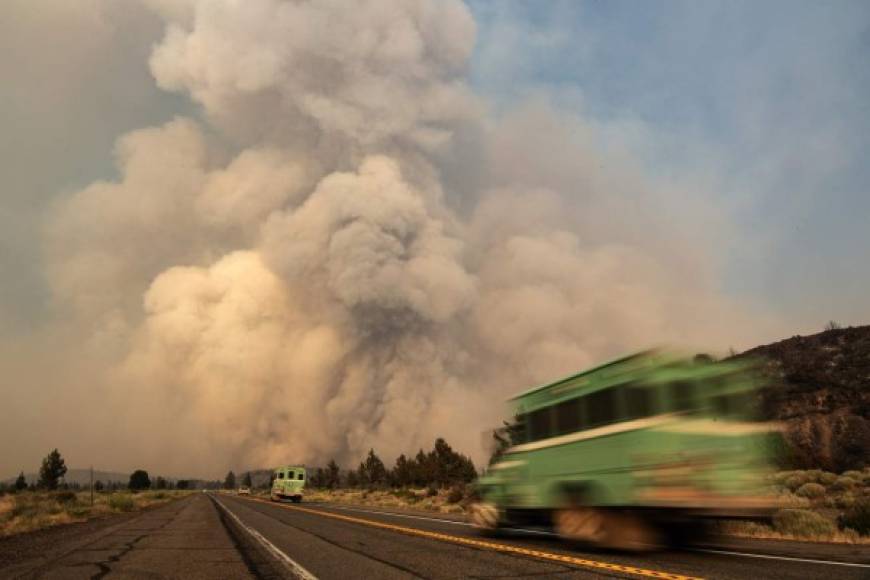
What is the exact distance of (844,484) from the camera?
22.6m

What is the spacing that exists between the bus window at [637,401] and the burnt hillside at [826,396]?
25.5m

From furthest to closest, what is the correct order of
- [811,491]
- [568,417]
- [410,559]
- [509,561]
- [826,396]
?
1. [826,396]
2. [811,491]
3. [568,417]
4. [410,559]
5. [509,561]

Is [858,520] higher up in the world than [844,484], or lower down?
lower down

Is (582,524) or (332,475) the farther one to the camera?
(332,475)

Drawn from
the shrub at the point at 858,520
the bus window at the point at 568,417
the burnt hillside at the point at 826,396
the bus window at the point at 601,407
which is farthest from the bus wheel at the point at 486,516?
the burnt hillside at the point at 826,396

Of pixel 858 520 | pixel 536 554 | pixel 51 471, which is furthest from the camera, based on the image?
pixel 51 471

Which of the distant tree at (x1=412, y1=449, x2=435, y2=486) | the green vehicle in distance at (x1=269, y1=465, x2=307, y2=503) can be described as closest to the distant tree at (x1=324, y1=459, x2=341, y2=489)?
the distant tree at (x1=412, y1=449, x2=435, y2=486)

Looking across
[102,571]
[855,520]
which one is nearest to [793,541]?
[855,520]

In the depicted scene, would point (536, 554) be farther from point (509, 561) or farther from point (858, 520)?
point (858, 520)

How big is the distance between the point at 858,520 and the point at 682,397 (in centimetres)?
647

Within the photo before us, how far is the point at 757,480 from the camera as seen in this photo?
356 inches

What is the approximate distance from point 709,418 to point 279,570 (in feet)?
21.9

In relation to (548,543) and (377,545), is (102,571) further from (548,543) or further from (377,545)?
(548,543)

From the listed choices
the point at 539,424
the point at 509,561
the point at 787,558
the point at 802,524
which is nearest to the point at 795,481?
the point at 802,524
